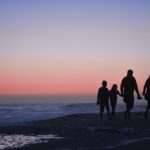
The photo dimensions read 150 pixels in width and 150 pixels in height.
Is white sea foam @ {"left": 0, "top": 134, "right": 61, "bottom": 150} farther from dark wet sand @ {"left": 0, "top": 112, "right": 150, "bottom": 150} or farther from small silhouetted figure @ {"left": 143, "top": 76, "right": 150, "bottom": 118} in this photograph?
small silhouetted figure @ {"left": 143, "top": 76, "right": 150, "bottom": 118}

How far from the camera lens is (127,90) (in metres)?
21.0

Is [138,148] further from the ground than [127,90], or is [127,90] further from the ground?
[127,90]

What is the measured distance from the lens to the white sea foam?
1468 cm

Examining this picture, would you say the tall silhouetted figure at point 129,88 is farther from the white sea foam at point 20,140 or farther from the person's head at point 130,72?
the white sea foam at point 20,140

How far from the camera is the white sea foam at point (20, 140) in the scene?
48.2 ft

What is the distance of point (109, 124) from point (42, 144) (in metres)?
5.86

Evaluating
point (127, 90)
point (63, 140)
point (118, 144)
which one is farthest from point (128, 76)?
point (118, 144)

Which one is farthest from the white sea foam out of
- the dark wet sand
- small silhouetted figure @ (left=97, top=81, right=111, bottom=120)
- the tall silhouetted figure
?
small silhouetted figure @ (left=97, top=81, right=111, bottom=120)

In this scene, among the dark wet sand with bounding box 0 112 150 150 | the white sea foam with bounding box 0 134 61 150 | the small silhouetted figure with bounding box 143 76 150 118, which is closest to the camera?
the dark wet sand with bounding box 0 112 150 150

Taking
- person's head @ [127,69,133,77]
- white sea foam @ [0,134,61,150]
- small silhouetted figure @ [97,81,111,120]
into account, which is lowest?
white sea foam @ [0,134,61,150]

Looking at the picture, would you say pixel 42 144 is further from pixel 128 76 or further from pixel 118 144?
pixel 128 76

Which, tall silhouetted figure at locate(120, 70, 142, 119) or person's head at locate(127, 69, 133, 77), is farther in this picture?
person's head at locate(127, 69, 133, 77)

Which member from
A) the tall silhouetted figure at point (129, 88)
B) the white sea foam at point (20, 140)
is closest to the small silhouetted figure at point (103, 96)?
the tall silhouetted figure at point (129, 88)

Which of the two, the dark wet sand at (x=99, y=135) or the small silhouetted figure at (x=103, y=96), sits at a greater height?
the small silhouetted figure at (x=103, y=96)
